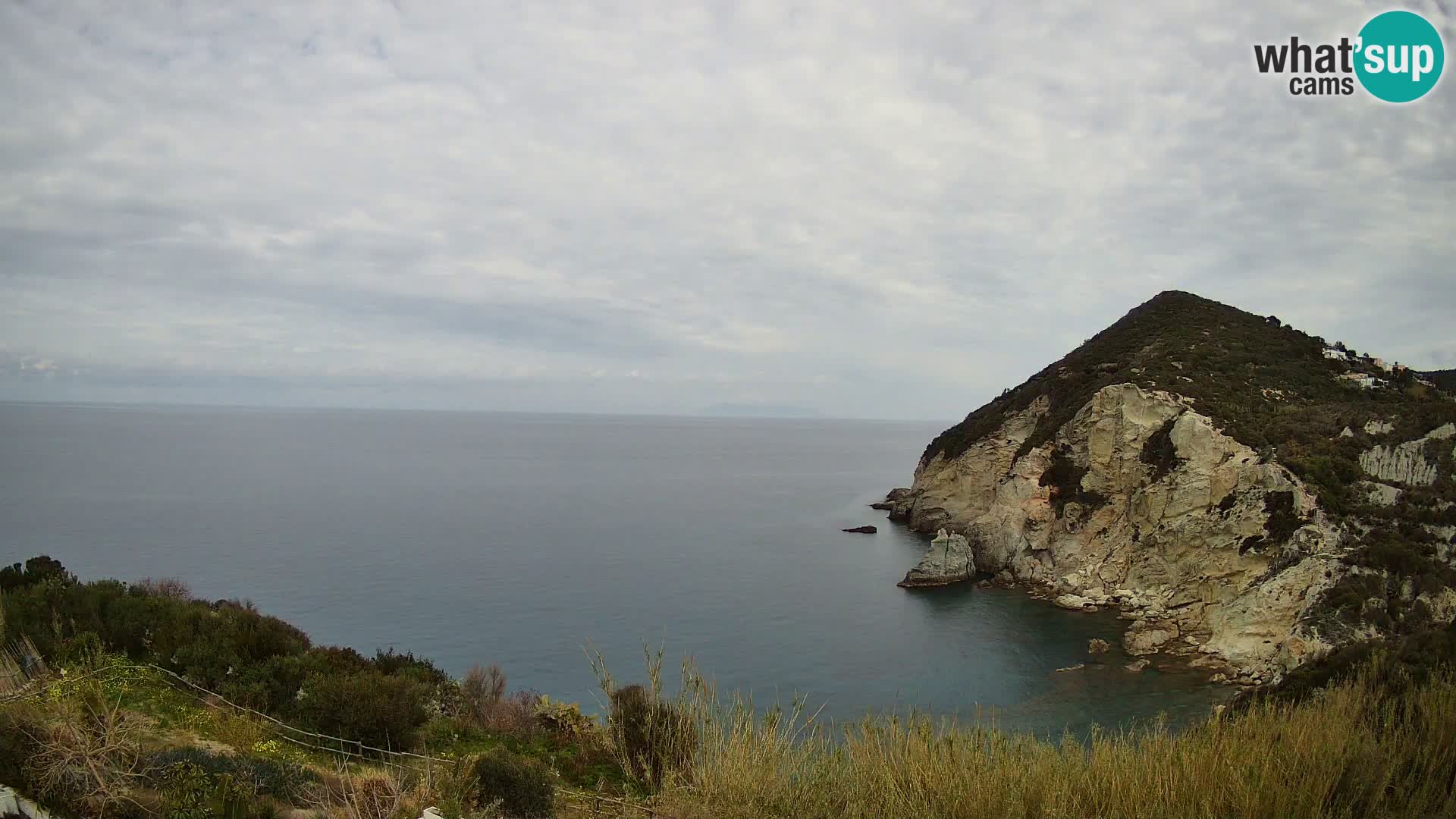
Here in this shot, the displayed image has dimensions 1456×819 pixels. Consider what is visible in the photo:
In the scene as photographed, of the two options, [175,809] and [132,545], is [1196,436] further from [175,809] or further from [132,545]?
[132,545]

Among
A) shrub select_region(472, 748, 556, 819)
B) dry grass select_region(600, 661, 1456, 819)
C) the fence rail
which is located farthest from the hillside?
shrub select_region(472, 748, 556, 819)

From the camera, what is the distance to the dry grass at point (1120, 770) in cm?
406

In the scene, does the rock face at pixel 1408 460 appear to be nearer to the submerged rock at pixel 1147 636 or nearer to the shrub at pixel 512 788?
the submerged rock at pixel 1147 636

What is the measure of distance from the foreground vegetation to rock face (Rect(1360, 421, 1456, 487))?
2477cm

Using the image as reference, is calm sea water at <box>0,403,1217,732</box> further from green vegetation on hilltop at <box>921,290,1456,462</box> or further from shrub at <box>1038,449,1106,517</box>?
green vegetation on hilltop at <box>921,290,1456,462</box>

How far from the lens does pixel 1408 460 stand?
27.1 meters

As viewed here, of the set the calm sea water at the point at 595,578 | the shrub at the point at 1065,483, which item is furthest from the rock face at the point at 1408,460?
the calm sea water at the point at 595,578

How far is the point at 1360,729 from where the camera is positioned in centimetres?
486

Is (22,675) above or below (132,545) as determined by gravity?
above

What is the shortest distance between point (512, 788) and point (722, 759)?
3.18 metres

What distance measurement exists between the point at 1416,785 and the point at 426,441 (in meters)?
168

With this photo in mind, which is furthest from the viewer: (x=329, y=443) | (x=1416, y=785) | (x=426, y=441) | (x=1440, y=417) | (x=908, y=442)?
(x=908, y=442)

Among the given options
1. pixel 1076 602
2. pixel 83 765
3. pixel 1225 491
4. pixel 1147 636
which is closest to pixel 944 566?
pixel 1076 602

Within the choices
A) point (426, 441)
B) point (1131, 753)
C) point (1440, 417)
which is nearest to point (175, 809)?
point (1131, 753)
